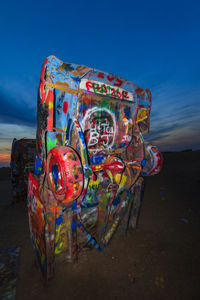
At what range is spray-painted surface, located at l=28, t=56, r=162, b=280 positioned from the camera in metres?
2.05

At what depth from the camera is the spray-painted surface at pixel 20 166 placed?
6133mm

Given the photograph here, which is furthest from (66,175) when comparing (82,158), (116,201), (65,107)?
(116,201)

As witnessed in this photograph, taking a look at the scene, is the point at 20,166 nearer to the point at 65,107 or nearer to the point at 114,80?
the point at 65,107

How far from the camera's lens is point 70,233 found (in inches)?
96.8

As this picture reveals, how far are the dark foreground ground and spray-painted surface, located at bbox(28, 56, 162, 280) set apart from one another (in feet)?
0.78

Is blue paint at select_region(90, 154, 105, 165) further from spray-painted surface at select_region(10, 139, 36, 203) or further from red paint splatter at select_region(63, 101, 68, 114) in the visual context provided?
spray-painted surface at select_region(10, 139, 36, 203)

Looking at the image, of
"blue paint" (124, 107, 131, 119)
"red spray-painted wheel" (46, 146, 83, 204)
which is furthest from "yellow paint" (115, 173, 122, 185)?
"blue paint" (124, 107, 131, 119)

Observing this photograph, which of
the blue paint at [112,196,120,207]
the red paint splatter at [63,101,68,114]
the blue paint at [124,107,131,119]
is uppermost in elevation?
the blue paint at [124,107,131,119]

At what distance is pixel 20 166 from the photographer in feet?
20.5

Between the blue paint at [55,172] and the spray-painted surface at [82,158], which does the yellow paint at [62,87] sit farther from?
the blue paint at [55,172]

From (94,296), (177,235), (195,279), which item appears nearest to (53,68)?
(94,296)

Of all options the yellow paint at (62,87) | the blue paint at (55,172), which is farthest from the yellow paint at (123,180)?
the yellow paint at (62,87)

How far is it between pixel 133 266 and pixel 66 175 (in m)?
2.35

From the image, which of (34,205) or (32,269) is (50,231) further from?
(32,269)
